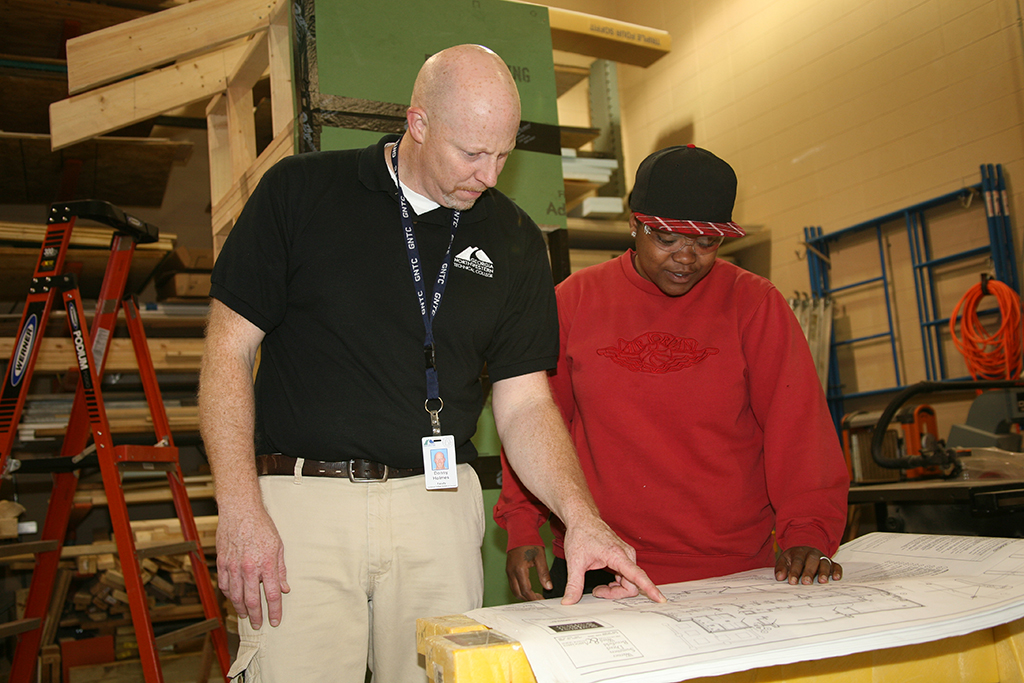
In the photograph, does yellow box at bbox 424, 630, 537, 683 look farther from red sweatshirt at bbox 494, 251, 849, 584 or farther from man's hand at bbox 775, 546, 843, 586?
red sweatshirt at bbox 494, 251, 849, 584

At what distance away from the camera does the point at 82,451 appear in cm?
332

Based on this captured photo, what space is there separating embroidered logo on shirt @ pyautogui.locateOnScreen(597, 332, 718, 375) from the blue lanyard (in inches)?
17.7

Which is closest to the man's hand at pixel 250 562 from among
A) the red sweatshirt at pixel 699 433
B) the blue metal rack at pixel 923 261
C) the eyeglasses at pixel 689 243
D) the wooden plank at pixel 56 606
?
the red sweatshirt at pixel 699 433

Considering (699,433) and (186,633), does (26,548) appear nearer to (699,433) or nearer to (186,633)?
(186,633)

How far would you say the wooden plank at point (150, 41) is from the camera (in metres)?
3.02

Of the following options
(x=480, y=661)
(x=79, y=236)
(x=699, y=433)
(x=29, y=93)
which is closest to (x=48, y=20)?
(x=29, y=93)

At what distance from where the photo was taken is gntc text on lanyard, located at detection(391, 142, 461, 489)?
4.81 ft

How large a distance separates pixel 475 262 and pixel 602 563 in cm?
65

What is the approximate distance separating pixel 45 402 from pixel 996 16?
6.40 metres

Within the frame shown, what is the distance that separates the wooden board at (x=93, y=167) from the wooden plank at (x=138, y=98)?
159 centimetres

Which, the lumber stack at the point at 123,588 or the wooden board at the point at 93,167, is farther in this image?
the wooden board at the point at 93,167

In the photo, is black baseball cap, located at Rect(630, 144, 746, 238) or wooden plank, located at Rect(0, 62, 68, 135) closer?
black baseball cap, located at Rect(630, 144, 746, 238)

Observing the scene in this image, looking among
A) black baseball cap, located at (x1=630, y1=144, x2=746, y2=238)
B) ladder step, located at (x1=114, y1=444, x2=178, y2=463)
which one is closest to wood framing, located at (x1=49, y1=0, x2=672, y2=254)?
ladder step, located at (x1=114, y1=444, x2=178, y2=463)

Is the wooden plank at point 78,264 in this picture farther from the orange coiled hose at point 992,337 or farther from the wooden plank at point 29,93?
the orange coiled hose at point 992,337
